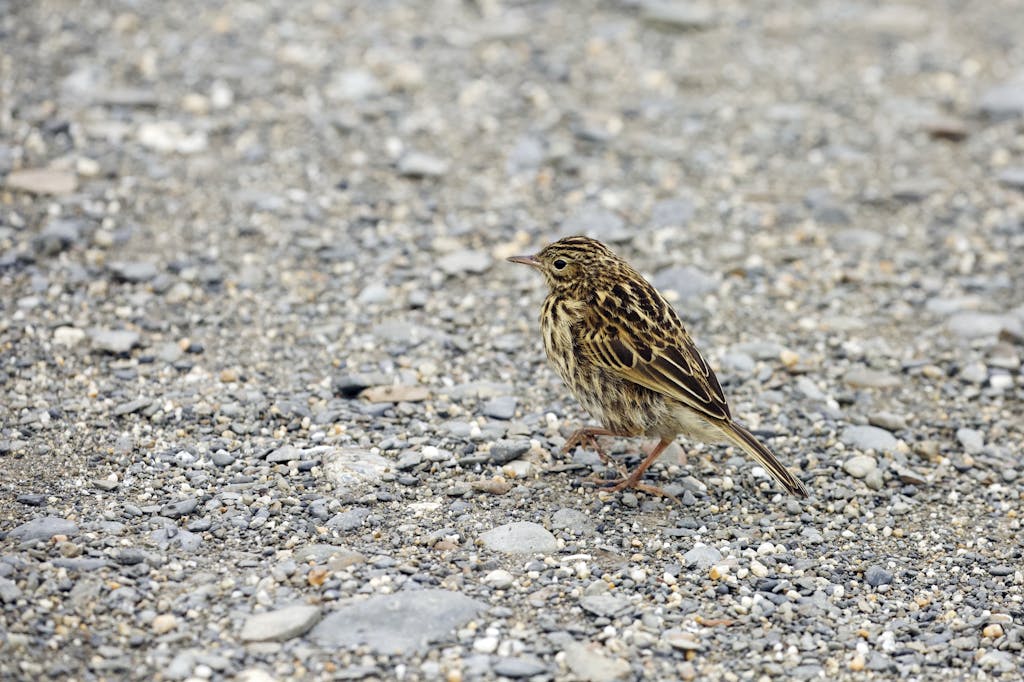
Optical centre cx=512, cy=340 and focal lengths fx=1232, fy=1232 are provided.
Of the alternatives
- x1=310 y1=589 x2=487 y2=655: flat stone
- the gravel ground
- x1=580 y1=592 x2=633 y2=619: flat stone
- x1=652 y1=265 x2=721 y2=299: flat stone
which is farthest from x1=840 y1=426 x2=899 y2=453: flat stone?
x1=310 y1=589 x2=487 y2=655: flat stone

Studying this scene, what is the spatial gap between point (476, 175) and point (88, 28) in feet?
14.5

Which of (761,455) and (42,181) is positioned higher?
(761,455)

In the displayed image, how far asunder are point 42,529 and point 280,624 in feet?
4.78

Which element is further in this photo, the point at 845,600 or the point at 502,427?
the point at 502,427

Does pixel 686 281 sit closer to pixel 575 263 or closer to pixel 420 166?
pixel 575 263

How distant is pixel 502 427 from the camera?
25.1ft

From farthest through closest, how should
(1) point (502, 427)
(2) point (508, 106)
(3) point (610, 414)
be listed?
(2) point (508, 106) → (1) point (502, 427) → (3) point (610, 414)

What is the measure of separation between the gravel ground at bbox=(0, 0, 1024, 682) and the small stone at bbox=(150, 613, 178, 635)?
21 millimetres

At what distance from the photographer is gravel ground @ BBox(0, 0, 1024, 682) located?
19.1ft

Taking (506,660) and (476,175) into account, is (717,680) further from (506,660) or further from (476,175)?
(476,175)

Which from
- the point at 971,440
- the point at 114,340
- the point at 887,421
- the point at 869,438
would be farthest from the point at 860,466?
the point at 114,340

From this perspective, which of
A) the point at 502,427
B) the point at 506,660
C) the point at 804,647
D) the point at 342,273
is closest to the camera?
the point at 506,660

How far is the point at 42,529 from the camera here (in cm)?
613

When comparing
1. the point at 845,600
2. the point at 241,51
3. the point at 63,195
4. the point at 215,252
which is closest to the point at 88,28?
the point at 241,51
